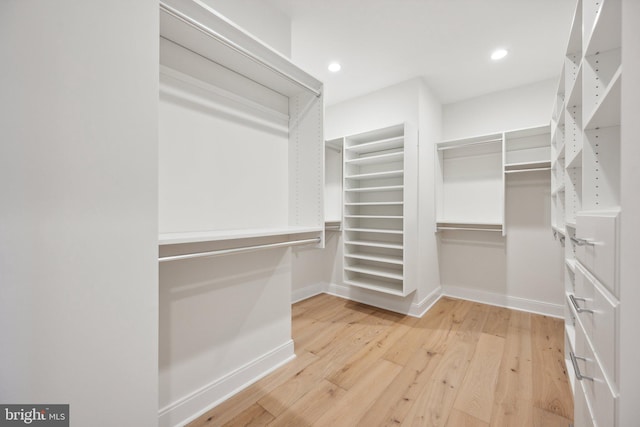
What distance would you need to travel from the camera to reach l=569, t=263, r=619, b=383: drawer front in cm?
73

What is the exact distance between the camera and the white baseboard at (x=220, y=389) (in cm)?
131

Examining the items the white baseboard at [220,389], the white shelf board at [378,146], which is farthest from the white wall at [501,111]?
the white baseboard at [220,389]

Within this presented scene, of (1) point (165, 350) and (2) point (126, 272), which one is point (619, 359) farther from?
(1) point (165, 350)

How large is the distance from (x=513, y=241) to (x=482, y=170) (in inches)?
37.6

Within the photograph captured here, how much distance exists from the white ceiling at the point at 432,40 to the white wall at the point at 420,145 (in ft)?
0.72

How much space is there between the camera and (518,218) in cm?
297

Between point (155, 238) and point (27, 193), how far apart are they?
345 mm

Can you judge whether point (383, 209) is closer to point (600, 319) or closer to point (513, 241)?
point (513, 241)

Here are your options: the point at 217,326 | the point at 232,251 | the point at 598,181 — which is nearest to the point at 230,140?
the point at 232,251

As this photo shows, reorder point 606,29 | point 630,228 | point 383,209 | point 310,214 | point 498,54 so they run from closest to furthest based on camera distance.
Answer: point 630,228, point 606,29, point 310,214, point 498,54, point 383,209

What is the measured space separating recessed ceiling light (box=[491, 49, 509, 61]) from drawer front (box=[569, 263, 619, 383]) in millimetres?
2291

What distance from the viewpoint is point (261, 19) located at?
1.74 metres

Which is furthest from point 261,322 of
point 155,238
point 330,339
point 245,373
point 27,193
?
point 27,193

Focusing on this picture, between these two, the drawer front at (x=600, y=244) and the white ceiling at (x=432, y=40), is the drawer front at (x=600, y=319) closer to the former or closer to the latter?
the drawer front at (x=600, y=244)
